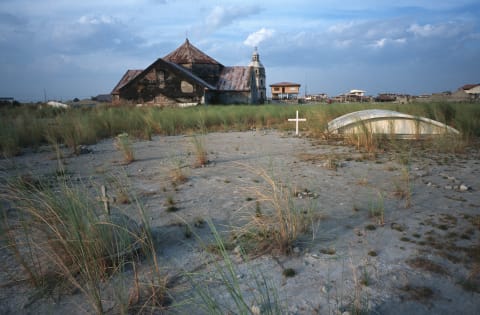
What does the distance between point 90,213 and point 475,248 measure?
3.44 m

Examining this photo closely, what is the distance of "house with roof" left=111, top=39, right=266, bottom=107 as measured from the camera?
76.9ft

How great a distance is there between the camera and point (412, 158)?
19.9 ft

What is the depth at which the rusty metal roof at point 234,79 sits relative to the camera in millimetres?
28312

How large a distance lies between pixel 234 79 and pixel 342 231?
2781 centimetres

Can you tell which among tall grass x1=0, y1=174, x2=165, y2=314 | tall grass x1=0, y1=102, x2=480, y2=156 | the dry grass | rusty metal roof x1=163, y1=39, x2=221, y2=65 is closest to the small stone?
the dry grass

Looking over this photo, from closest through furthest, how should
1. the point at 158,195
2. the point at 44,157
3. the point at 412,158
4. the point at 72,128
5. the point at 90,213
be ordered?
1. the point at 90,213
2. the point at 158,195
3. the point at 412,158
4. the point at 44,157
5. the point at 72,128

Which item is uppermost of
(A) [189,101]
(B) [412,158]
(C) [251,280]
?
(A) [189,101]

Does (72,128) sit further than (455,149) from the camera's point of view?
Yes

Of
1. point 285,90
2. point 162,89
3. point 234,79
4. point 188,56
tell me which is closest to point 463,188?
point 162,89

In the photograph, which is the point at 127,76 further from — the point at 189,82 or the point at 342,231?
the point at 342,231

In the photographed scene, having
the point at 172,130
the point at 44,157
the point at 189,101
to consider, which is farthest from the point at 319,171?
the point at 189,101

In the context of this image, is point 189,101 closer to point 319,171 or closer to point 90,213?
point 319,171

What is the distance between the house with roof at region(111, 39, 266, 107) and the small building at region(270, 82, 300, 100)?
16042mm

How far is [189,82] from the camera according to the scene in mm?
23500
